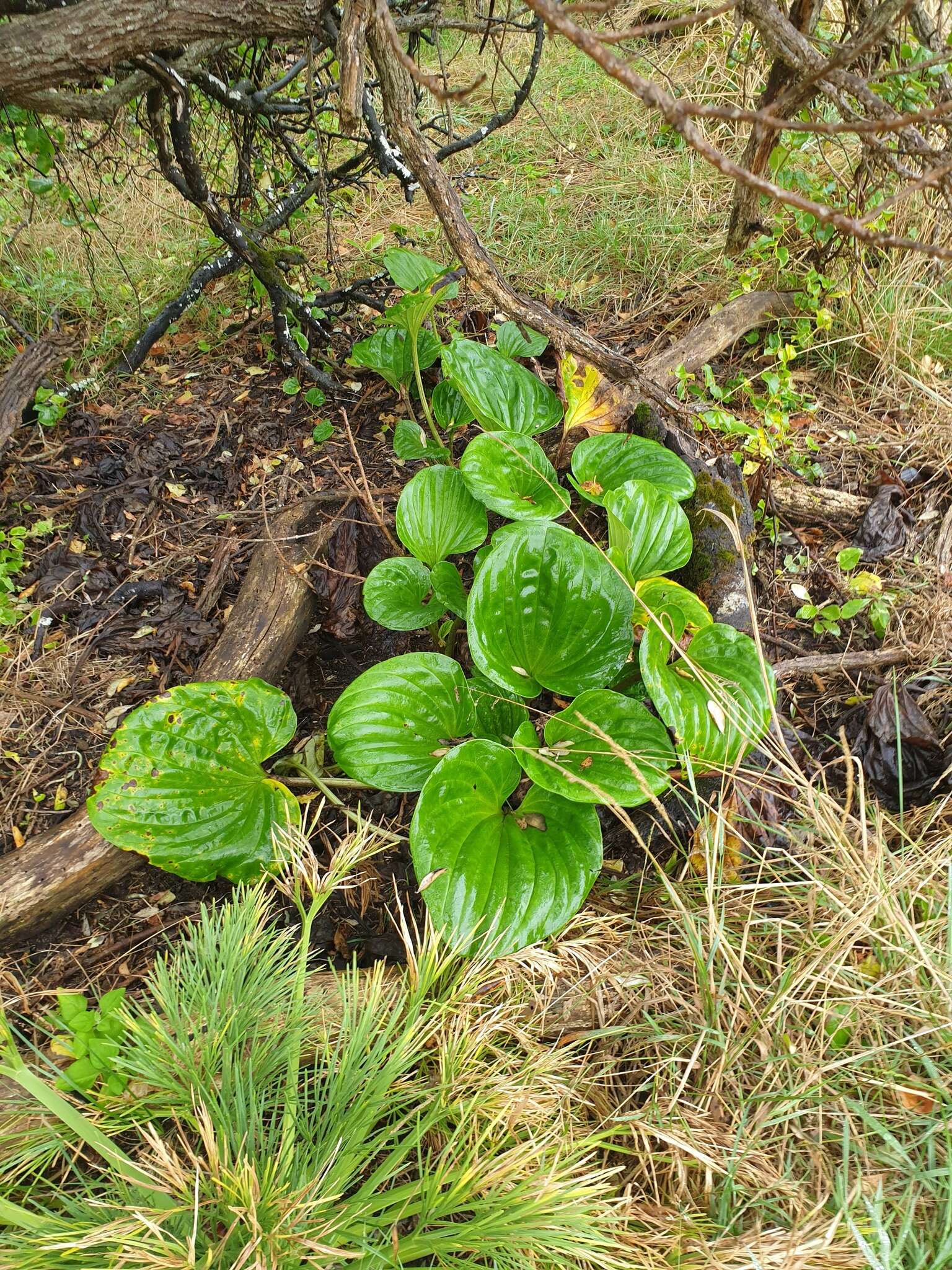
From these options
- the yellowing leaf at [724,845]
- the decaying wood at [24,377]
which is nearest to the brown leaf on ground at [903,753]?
the yellowing leaf at [724,845]

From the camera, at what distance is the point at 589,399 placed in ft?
5.58

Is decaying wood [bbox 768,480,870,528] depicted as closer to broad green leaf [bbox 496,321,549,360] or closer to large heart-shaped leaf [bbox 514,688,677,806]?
broad green leaf [bbox 496,321,549,360]

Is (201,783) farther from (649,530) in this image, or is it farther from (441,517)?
(649,530)

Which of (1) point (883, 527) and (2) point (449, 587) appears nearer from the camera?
(2) point (449, 587)

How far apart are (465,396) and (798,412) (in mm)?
998

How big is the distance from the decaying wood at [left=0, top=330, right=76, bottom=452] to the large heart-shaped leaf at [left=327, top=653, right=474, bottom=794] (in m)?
1.35

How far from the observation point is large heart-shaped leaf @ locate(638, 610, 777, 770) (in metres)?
1.15

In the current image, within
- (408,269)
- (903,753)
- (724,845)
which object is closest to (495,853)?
(724,845)

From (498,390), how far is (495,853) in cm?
99

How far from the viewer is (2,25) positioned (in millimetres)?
1432

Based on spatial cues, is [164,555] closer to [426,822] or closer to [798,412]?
[426,822]

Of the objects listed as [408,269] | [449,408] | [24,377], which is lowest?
[449,408]

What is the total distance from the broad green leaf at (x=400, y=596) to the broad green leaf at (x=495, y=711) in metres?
0.17

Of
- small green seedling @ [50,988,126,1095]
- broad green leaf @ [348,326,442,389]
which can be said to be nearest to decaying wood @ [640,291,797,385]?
broad green leaf @ [348,326,442,389]
